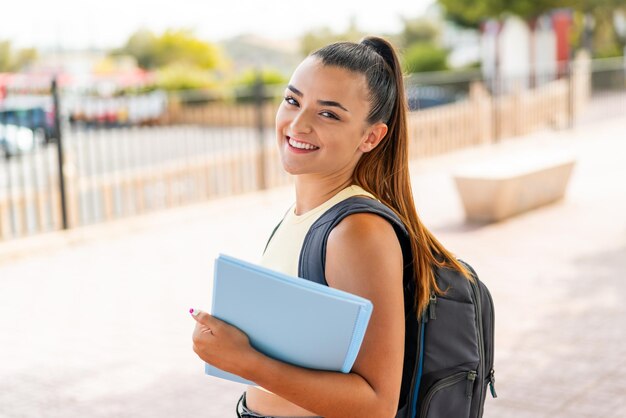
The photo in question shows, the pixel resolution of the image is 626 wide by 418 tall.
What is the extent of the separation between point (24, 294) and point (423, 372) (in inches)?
220

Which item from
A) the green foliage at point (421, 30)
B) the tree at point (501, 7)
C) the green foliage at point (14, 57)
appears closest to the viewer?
the tree at point (501, 7)

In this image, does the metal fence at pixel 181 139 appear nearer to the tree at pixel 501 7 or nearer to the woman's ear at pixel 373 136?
the woman's ear at pixel 373 136

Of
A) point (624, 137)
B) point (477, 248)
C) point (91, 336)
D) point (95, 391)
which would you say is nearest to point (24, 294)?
point (91, 336)

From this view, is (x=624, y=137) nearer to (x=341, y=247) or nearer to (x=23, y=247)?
(x=23, y=247)

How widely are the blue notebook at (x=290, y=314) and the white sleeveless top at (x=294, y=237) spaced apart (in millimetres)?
183

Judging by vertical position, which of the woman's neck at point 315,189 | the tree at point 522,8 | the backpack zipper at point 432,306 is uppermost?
the tree at point 522,8

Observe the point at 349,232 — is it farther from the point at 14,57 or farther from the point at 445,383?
the point at 14,57

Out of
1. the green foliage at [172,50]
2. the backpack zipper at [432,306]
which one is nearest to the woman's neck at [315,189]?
the backpack zipper at [432,306]

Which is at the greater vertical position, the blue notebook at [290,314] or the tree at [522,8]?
the tree at [522,8]

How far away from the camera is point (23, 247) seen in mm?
8188

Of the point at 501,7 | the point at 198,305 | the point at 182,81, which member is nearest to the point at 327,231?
the point at 198,305

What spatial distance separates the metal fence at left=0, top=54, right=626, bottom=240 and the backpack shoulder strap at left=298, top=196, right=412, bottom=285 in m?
0.47

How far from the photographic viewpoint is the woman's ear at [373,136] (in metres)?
1.93

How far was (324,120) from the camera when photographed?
1883 mm
